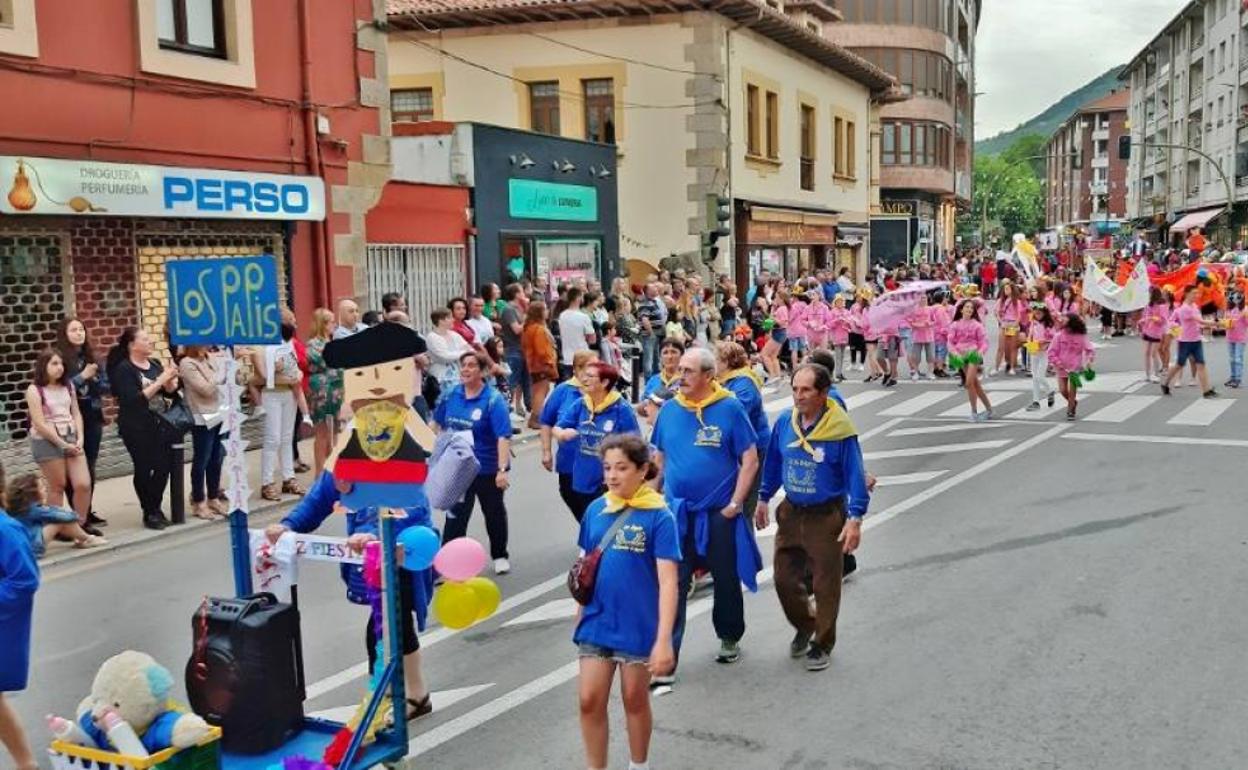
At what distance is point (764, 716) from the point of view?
5.96 meters

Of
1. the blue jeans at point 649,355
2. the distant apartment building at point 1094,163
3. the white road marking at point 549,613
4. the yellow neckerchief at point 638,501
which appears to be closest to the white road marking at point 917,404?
the blue jeans at point 649,355

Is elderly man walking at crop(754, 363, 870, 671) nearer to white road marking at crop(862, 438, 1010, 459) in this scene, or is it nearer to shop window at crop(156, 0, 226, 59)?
white road marking at crop(862, 438, 1010, 459)

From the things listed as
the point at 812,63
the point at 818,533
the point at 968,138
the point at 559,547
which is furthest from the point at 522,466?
the point at 968,138

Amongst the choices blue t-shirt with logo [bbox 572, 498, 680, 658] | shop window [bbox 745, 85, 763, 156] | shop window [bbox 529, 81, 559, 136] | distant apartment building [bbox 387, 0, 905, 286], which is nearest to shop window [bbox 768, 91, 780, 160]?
distant apartment building [bbox 387, 0, 905, 286]

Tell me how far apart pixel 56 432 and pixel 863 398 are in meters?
12.4

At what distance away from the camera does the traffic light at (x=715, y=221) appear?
27469mm

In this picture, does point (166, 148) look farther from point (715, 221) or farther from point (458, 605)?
point (715, 221)

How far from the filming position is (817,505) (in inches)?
261

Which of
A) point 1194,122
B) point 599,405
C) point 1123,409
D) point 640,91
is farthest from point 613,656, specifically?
point 1194,122

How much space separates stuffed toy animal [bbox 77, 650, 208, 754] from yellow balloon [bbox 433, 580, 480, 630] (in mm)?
958

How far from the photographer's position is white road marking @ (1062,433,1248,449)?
1379cm

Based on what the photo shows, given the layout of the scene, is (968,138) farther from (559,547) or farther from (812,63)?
(559,547)

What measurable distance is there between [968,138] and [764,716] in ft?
238

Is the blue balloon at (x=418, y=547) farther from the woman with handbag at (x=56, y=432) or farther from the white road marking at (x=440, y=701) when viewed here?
the woman with handbag at (x=56, y=432)
